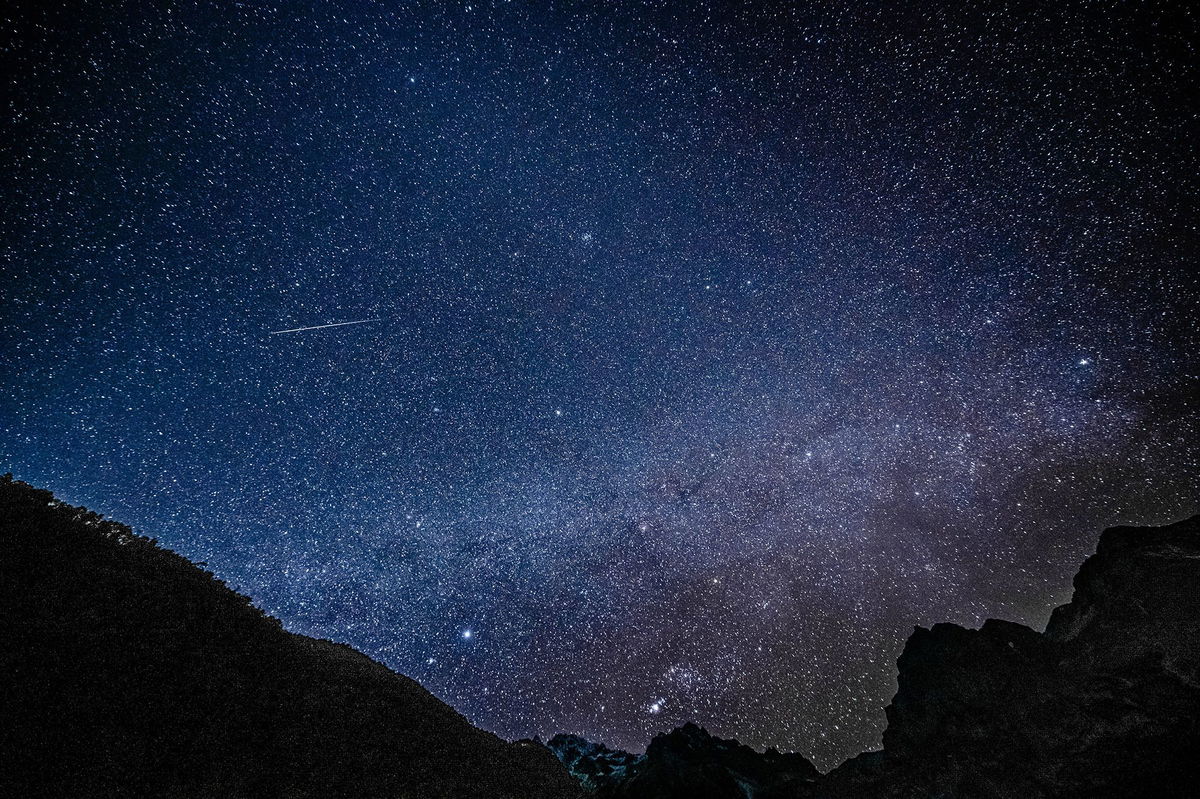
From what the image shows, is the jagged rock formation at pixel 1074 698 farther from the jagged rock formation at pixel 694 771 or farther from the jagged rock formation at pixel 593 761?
A: the jagged rock formation at pixel 593 761

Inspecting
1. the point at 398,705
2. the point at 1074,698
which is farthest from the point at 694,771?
the point at 1074,698

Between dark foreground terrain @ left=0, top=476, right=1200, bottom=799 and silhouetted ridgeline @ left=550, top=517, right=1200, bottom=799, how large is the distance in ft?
0.12

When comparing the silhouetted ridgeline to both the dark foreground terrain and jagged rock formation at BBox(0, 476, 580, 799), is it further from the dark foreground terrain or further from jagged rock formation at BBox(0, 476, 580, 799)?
jagged rock formation at BBox(0, 476, 580, 799)

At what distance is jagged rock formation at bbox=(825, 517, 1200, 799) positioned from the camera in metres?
9.16

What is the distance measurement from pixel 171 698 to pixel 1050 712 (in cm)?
1889

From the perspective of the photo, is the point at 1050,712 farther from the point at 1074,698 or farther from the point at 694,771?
the point at 694,771

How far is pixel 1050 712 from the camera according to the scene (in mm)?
10367

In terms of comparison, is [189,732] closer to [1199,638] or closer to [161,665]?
[161,665]

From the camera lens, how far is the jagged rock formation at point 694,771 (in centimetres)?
1055

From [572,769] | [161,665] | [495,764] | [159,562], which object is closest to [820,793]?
[572,769]

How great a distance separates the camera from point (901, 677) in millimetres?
12672

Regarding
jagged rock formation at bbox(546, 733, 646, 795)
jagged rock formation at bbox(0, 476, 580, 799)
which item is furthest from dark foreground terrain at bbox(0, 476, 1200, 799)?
jagged rock formation at bbox(546, 733, 646, 795)

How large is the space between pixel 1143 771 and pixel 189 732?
18479 mm

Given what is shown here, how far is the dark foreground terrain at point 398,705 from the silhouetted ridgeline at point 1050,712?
36 mm
